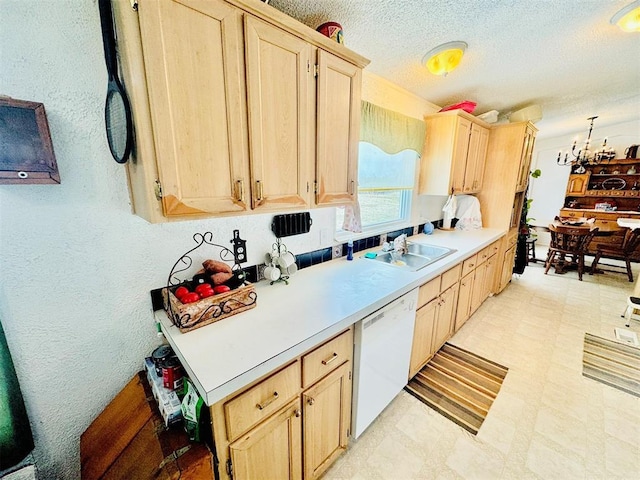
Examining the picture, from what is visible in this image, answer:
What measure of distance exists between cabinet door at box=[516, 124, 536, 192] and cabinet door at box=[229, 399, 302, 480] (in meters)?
3.57

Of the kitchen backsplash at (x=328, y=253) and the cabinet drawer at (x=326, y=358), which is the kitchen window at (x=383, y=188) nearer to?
the kitchen backsplash at (x=328, y=253)

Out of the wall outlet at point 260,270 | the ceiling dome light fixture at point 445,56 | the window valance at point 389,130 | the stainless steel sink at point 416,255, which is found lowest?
the stainless steel sink at point 416,255

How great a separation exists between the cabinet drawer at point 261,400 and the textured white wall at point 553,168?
7759 millimetres

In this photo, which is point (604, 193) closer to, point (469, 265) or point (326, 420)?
point (469, 265)

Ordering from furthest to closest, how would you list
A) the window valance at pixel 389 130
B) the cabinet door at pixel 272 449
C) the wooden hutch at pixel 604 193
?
the wooden hutch at pixel 604 193
the window valance at pixel 389 130
the cabinet door at pixel 272 449

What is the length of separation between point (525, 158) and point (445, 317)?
2.44 m

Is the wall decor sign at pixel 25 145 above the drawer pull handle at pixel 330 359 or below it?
above

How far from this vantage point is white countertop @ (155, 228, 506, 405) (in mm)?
836

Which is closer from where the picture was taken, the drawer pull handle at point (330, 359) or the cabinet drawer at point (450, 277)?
the drawer pull handle at point (330, 359)

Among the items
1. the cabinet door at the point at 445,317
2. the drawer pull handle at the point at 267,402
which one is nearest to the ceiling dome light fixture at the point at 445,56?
the cabinet door at the point at 445,317

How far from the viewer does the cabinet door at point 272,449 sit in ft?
2.96

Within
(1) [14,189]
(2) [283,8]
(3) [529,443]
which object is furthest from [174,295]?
(3) [529,443]

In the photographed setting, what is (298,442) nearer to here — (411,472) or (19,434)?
(411,472)

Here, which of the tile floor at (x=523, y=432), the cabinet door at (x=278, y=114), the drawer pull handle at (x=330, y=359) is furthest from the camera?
the tile floor at (x=523, y=432)
